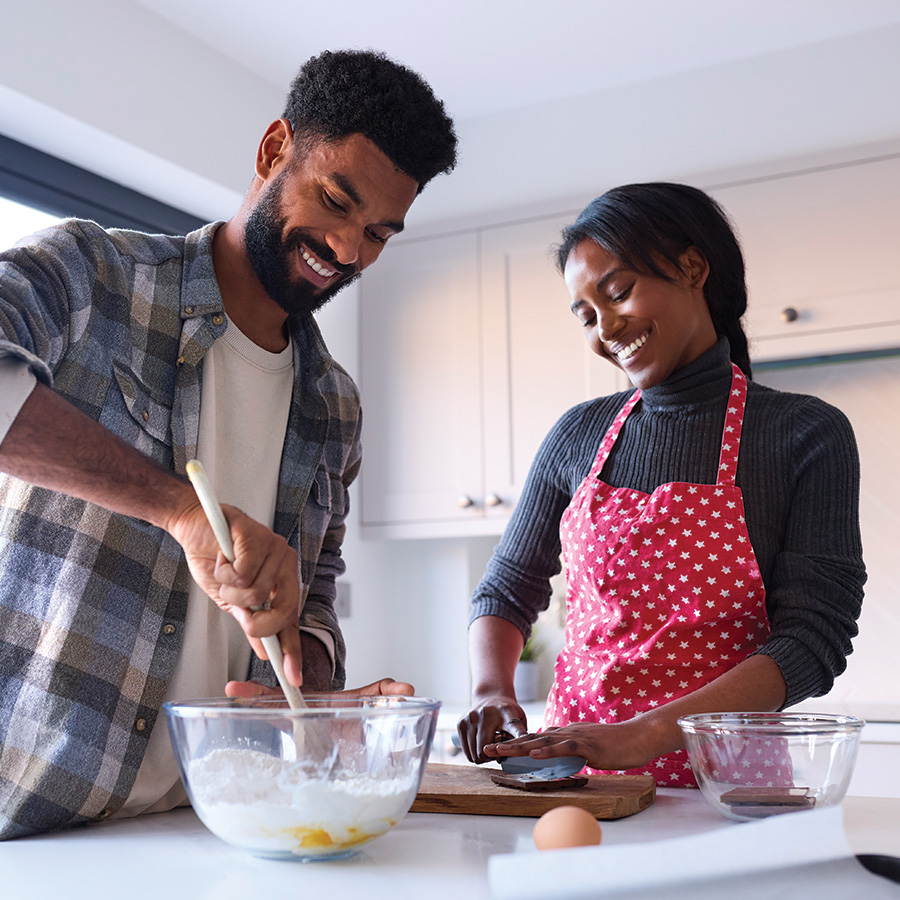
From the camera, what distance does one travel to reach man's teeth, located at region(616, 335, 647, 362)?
1.37 metres

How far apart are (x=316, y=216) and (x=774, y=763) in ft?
2.54

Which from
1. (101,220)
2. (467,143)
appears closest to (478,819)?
(101,220)

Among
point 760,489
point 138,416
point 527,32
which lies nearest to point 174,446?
point 138,416

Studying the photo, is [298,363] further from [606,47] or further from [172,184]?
[606,47]

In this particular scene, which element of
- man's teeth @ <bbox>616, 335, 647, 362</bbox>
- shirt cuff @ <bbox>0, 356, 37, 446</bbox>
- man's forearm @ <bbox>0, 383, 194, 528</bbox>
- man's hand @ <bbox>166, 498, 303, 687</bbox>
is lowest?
man's hand @ <bbox>166, 498, 303, 687</bbox>

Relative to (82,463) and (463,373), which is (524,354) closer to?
(463,373)

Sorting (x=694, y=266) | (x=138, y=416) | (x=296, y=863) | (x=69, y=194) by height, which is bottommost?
(x=296, y=863)

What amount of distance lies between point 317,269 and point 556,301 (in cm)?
170

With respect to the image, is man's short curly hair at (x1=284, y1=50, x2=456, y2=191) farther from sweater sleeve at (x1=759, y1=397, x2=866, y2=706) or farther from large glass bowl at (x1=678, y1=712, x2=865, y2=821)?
large glass bowl at (x1=678, y1=712, x2=865, y2=821)

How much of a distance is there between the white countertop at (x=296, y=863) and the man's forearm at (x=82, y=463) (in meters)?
0.26

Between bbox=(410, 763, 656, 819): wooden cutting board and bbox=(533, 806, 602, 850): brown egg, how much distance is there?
190 millimetres

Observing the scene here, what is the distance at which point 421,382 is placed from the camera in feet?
9.86

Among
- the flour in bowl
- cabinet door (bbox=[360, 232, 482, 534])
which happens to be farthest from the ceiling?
the flour in bowl

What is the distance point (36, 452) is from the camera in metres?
0.76
